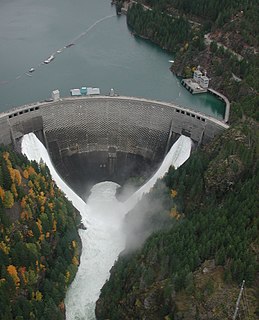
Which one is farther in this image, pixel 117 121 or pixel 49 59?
pixel 49 59

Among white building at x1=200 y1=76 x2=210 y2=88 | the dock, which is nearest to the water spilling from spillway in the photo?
the dock

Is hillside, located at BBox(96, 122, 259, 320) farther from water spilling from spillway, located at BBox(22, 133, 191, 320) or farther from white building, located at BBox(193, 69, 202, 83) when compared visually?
white building, located at BBox(193, 69, 202, 83)

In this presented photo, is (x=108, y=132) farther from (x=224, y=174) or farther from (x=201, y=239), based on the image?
(x=201, y=239)

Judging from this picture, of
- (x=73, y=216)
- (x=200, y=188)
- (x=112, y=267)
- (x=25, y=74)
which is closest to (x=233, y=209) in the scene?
(x=200, y=188)

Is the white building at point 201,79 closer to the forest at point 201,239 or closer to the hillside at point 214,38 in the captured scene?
the hillside at point 214,38

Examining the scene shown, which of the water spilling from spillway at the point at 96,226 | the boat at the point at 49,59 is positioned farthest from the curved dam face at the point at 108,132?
the boat at the point at 49,59

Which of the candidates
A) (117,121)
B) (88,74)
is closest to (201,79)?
(88,74)
